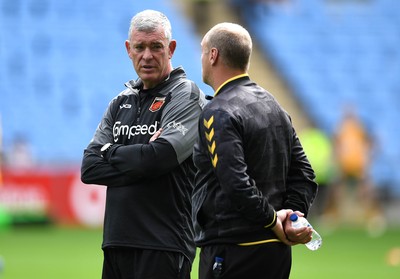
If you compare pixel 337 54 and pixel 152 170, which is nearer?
pixel 152 170

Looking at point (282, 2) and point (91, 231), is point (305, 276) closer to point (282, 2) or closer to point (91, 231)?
point (91, 231)

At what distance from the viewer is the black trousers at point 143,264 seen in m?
5.27

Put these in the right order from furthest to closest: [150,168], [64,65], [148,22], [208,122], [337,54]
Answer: [337,54] → [64,65] → [148,22] → [150,168] → [208,122]

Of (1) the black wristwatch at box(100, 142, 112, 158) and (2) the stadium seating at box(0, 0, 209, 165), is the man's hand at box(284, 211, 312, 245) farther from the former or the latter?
(2) the stadium seating at box(0, 0, 209, 165)

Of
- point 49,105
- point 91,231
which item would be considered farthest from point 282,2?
point 91,231

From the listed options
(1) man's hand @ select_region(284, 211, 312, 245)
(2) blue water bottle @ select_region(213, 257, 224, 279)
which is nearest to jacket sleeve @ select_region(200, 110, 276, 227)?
(1) man's hand @ select_region(284, 211, 312, 245)

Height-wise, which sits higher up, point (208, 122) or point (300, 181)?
point (208, 122)

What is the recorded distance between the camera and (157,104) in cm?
549

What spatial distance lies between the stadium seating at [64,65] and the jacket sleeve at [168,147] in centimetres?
1521

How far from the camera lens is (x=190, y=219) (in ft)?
18.1

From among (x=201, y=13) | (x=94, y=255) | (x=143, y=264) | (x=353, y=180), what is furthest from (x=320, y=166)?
(x=143, y=264)

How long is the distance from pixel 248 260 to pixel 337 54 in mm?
19258

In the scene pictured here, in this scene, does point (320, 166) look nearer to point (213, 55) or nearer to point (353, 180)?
point (353, 180)

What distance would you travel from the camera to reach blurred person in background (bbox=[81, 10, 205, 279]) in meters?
5.30
